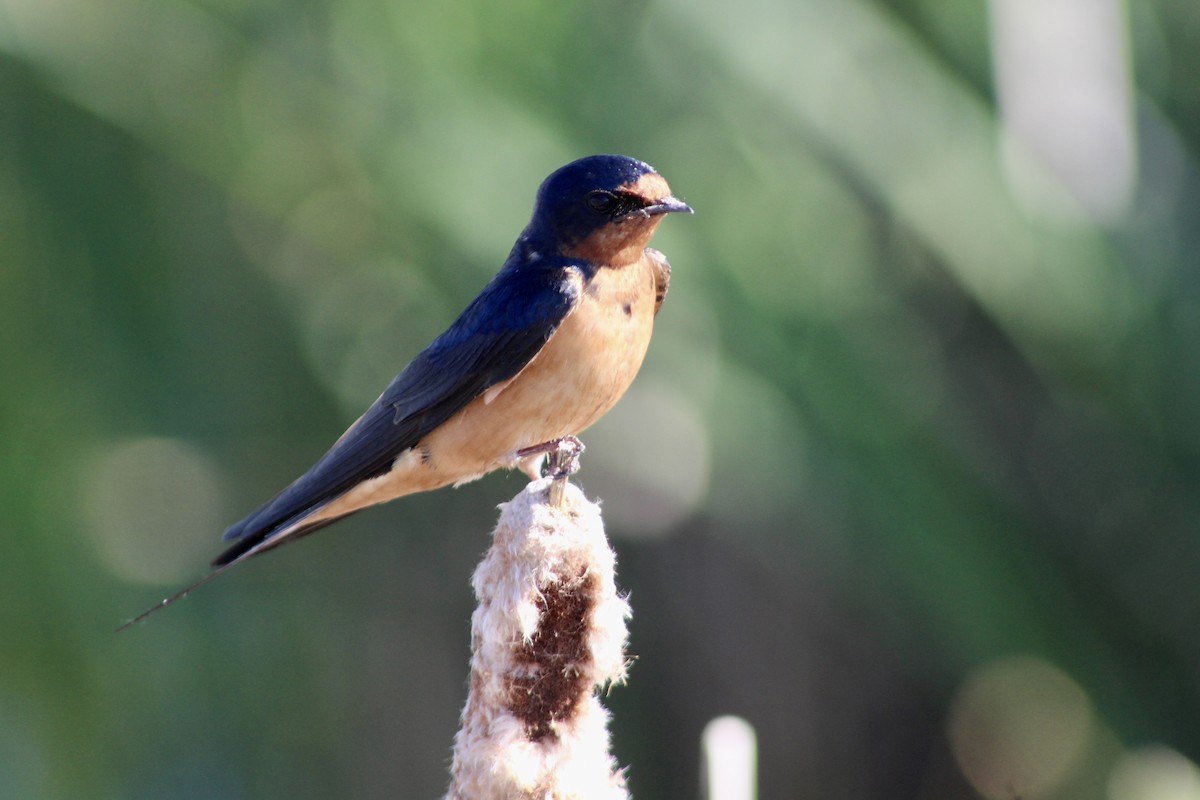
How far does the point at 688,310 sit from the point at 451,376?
874 mm

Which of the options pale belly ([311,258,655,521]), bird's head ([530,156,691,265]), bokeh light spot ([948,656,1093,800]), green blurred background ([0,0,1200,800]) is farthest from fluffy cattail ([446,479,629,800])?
bokeh light spot ([948,656,1093,800])

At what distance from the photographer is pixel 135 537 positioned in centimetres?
271

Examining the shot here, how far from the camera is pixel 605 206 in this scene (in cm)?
169

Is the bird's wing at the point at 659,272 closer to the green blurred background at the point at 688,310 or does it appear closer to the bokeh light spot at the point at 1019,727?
the green blurred background at the point at 688,310

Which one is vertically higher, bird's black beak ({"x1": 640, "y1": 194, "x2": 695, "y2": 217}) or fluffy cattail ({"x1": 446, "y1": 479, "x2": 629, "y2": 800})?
bird's black beak ({"x1": 640, "y1": 194, "x2": 695, "y2": 217})

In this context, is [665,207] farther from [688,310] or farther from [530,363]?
[688,310]

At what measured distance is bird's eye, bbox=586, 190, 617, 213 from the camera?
5.49ft

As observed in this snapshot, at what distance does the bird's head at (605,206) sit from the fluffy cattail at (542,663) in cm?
65

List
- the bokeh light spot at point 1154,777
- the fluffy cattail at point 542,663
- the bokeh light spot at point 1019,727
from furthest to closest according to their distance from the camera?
the bokeh light spot at point 1019,727, the bokeh light spot at point 1154,777, the fluffy cattail at point 542,663

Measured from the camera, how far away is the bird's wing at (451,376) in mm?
1580

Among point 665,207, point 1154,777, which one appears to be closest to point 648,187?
point 665,207

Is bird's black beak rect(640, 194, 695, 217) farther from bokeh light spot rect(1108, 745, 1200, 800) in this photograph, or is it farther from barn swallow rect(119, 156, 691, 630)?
bokeh light spot rect(1108, 745, 1200, 800)

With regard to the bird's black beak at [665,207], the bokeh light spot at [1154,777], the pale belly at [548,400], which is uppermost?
the bird's black beak at [665,207]

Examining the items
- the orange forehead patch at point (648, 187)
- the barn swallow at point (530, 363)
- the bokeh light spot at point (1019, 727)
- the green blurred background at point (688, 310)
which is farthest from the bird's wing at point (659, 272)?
the bokeh light spot at point (1019, 727)
